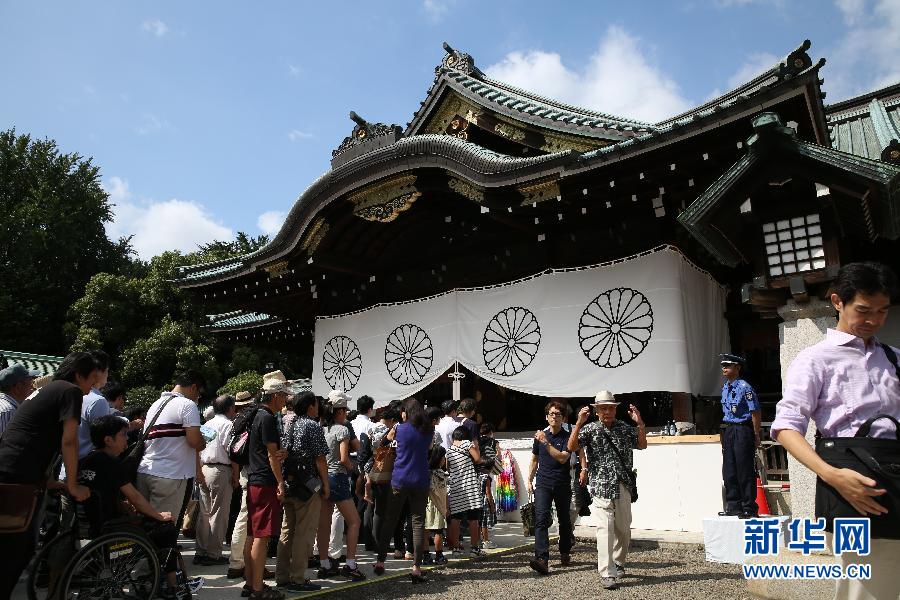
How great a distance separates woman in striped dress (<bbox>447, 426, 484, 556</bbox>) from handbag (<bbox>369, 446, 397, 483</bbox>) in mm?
764

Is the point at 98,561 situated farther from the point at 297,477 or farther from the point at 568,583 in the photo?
the point at 568,583

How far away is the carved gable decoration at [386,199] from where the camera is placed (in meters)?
10.3

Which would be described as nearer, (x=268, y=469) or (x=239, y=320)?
(x=268, y=469)

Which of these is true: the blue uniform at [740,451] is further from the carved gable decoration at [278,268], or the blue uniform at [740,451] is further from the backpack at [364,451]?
the carved gable decoration at [278,268]

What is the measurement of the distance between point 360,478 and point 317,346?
18.5 feet

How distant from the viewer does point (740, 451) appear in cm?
621

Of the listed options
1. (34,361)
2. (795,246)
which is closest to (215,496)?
(795,246)

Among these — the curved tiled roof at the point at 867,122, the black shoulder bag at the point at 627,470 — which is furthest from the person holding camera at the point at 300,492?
the curved tiled roof at the point at 867,122

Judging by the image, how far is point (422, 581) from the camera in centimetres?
576

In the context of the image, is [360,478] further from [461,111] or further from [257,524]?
[461,111]

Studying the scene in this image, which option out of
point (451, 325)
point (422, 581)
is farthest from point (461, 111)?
point (422, 581)

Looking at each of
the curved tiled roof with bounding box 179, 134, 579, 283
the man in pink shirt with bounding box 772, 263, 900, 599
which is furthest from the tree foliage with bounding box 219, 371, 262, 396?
the man in pink shirt with bounding box 772, 263, 900, 599

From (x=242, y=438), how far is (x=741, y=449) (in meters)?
4.77

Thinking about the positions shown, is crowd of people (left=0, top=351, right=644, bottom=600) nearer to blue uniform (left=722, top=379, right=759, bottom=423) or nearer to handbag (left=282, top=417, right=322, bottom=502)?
handbag (left=282, top=417, right=322, bottom=502)
